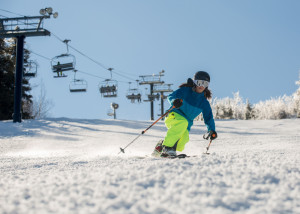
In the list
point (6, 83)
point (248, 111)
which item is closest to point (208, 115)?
point (6, 83)

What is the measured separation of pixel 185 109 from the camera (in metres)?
4.14

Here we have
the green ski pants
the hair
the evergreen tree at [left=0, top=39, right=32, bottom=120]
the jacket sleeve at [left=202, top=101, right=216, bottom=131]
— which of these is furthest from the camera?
the evergreen tree at [left=0, top=39, right=32, bottom=120]

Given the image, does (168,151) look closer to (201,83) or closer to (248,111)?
(201,83)

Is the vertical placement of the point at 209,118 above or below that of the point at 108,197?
above

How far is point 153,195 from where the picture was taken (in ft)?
4.94

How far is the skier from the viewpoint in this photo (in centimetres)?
396

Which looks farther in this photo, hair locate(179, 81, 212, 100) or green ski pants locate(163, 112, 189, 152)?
hair locate(179, 81, 212, 100)

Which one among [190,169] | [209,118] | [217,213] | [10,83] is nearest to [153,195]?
[217,213]

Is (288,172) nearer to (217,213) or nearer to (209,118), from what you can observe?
(217,213)

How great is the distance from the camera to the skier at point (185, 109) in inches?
156

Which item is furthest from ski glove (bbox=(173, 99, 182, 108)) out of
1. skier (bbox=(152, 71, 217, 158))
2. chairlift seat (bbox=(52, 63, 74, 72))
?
chairlift seat (bbox=(52, 63, 74, 72))

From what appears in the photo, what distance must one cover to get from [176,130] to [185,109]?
1.28 ft

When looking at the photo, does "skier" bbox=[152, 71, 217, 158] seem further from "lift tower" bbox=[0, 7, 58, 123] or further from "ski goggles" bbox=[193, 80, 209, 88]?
"lift tower" bbox=[0, 7, 58, 123]

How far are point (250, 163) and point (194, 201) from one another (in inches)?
40.9
